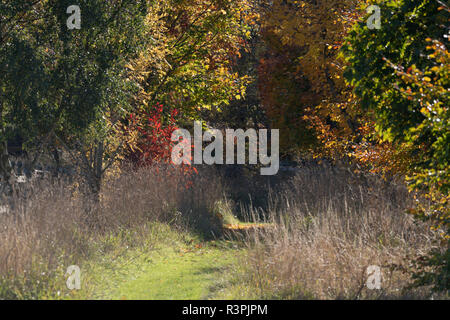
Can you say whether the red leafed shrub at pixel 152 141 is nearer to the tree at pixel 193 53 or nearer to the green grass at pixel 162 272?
the tree at pixel 193 53

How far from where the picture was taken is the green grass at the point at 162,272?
7.78 meters

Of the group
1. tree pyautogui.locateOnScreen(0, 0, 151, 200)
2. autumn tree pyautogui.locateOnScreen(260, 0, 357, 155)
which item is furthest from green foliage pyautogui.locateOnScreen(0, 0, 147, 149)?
autumn tree pyautogui.locateOnScreen(260, 0, 357, 155)

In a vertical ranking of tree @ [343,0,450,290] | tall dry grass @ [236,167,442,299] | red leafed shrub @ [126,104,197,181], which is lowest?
tall dry grass @ [236,167,442,299]

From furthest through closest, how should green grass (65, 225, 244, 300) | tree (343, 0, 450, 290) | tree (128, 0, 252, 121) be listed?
tree (128, 0, 252, 121), green grass (65, 225, 244, 300), tree (343, 0, 450, 290)

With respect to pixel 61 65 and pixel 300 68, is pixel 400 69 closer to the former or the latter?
pixel 61 65

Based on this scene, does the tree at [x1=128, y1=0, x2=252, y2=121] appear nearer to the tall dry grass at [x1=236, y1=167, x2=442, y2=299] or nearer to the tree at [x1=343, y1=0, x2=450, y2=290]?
the tall dry grass at [x1=236, y1=167, x2=442, y2=299]

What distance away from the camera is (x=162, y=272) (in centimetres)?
928

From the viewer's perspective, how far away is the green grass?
778 cm

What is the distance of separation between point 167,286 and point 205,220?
4.81 meters

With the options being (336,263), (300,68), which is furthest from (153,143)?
(336,263)

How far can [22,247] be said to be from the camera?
7430 mm

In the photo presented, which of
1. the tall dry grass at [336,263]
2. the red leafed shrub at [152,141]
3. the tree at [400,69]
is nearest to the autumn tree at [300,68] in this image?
the red leafed shrub at [152,141]

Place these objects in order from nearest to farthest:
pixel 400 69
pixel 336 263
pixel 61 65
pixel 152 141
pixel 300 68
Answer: pixel 400 69, pixel 336 263, pixel 61 65, pixel 152 141, pixel 300 68
